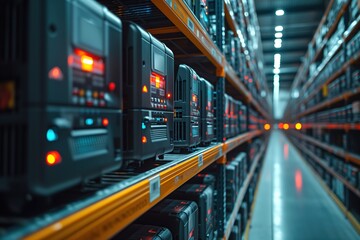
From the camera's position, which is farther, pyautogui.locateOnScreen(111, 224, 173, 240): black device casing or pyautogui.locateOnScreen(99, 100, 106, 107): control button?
pyautogui.locateOnScreen(111, 224, 173, 240): black device casing

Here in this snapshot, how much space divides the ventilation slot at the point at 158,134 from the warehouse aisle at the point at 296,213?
8.42 ft

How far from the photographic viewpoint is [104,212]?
556 millimetres

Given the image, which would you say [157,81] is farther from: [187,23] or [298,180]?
[298,180]

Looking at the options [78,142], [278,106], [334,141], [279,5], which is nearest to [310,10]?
[279,5]

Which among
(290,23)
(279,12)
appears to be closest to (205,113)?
(279,12)

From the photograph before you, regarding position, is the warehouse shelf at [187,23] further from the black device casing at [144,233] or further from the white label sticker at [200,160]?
the black device casing at [144,233]

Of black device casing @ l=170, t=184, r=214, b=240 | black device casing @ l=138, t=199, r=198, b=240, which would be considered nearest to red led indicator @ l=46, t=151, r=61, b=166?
black device casing @ l=138, t=199, r=198, b=240

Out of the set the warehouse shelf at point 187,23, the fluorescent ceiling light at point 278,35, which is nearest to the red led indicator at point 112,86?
the warehouse shelf at point 187,23

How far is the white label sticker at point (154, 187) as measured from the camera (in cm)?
79

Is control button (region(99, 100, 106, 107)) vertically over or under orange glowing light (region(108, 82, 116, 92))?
under

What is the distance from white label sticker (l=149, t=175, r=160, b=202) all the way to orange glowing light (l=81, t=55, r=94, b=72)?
336mm

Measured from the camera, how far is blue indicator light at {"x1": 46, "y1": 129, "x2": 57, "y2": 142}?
1.54 feet

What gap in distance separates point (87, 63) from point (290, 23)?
10.3 metres

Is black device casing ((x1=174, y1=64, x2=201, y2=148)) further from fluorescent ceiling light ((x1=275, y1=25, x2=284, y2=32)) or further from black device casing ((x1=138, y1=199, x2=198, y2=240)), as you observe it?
fluorescent ceiling light ((x1=275, y1=25, x2=284, y2=32))
